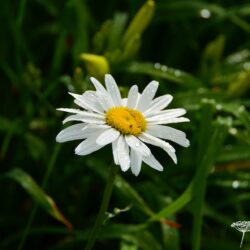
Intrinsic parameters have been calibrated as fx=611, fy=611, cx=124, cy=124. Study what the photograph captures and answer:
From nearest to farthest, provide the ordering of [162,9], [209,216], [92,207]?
[209,216] < [92,207] < [162,9]

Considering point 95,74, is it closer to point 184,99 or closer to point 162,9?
point 184,99

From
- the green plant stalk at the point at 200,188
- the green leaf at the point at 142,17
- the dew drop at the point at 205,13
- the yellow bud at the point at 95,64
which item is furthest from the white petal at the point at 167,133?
the dew drop at the point at 205,13

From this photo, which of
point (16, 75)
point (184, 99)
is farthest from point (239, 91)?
point (16, 75)

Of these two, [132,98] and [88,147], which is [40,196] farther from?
[88,147]

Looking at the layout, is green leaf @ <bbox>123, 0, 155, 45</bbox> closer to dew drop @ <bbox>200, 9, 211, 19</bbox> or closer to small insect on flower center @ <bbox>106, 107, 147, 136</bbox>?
dew drop @ <bbox>200, 9, 211, 19</bbox>

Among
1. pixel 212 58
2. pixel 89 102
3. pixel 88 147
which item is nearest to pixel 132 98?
pixel 89 102

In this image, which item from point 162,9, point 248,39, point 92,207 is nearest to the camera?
point 92,207

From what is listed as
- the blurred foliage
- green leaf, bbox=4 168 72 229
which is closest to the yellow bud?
the blurred foliage

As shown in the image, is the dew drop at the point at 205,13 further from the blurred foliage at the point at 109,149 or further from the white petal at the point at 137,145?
the white petal at the point at 137,145
